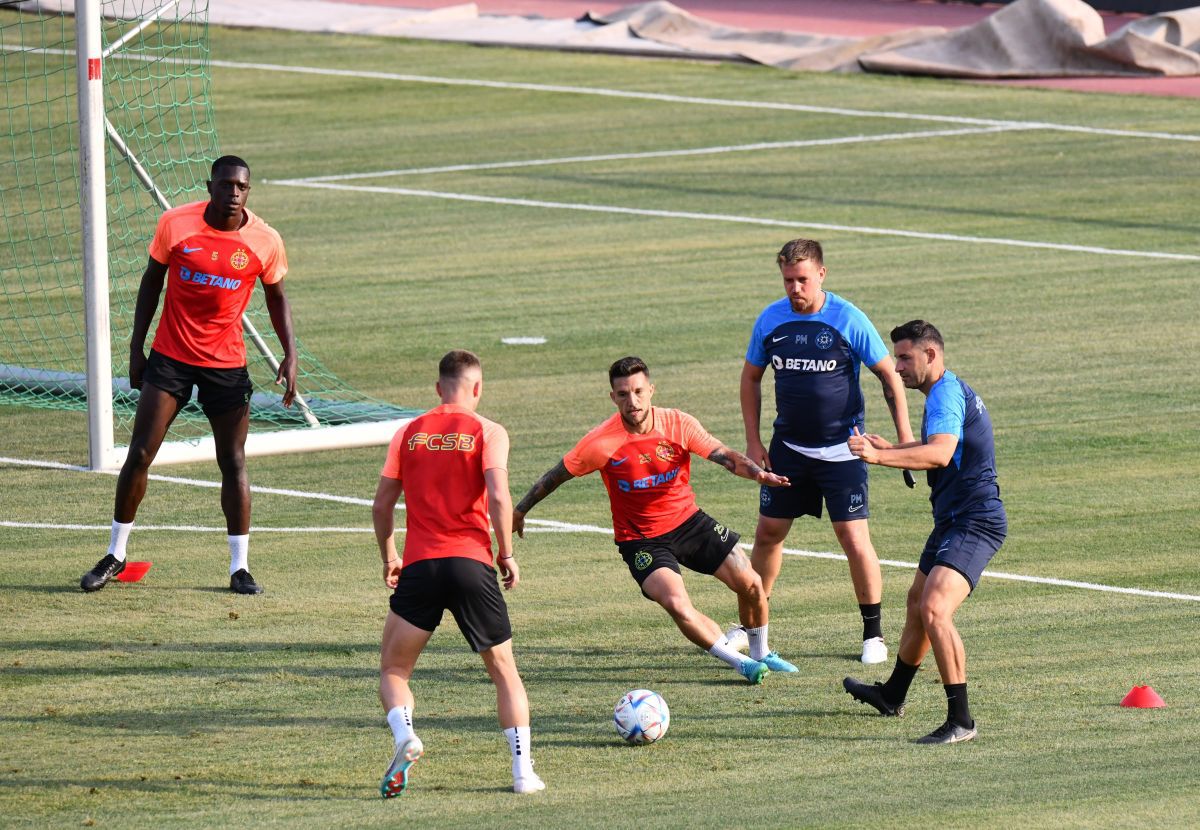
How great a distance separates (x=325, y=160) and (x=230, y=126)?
3.58 meters

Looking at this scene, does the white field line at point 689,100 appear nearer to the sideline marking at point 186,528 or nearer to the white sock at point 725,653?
the sideline marking at point 186,528

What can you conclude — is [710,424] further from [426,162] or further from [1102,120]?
[1102,120]

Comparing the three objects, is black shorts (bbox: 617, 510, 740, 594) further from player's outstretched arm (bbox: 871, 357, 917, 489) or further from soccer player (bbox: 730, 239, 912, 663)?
player's outstretched arm (bbox: 871, 357, 917, 489)

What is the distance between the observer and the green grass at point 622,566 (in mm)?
9133

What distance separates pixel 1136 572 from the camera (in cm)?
1257

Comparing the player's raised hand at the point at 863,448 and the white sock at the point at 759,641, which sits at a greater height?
the player's raised hand at the point at 863,448

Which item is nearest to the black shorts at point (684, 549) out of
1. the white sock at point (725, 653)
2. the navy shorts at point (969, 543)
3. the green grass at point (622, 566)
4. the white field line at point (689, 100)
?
the white sock at point (725, 653)

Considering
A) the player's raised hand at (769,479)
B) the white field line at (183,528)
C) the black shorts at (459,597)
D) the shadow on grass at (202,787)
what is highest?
the player's raised hand at (769,479)

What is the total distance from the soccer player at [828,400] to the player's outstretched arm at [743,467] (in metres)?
0.63

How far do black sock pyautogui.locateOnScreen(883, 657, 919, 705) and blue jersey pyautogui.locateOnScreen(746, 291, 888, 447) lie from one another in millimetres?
1540

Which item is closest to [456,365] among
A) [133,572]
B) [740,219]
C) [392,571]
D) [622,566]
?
[392,571]

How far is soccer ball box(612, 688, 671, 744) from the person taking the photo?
966cm

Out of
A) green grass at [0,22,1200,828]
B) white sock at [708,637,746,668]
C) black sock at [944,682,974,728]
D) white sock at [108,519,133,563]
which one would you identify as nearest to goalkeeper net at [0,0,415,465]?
green grass at [0,22,1200,828]

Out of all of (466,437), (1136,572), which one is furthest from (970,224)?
(466,437)
